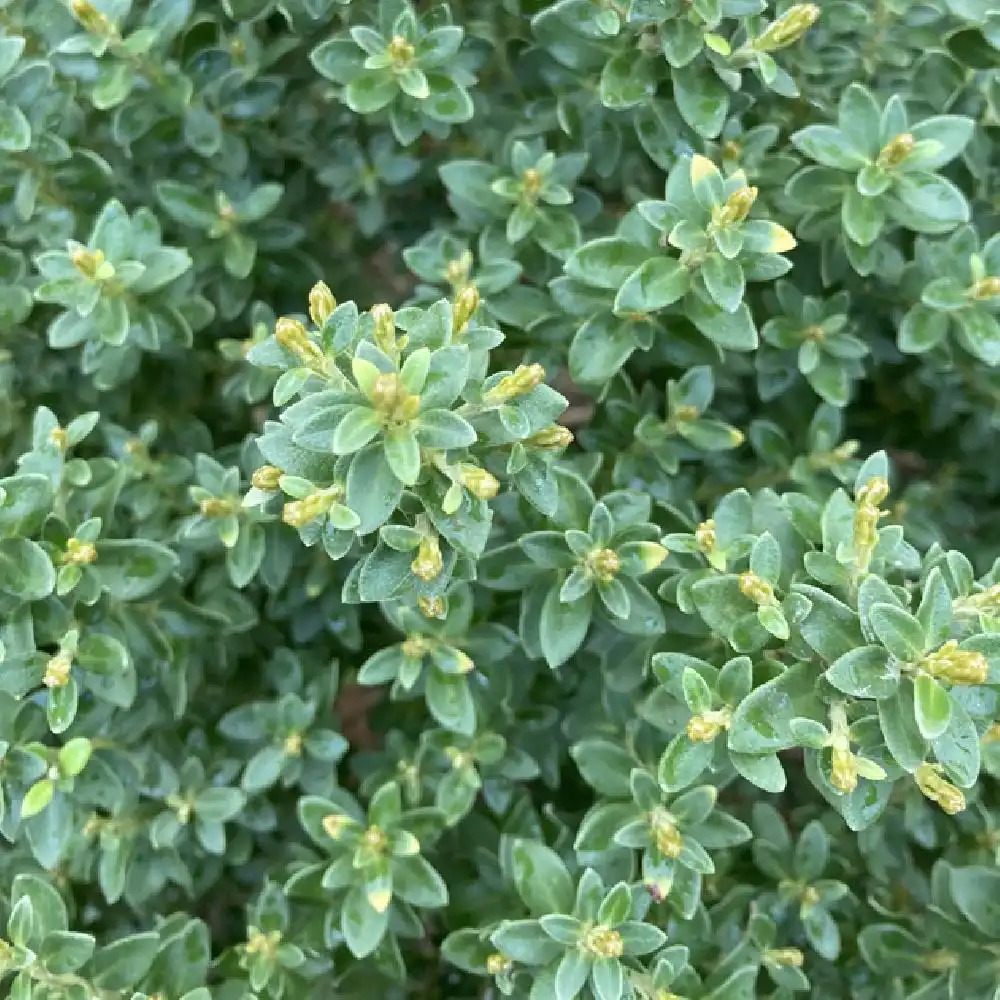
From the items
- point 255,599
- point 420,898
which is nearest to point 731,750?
point 420,898

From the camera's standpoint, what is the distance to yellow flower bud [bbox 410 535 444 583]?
4.50 feet

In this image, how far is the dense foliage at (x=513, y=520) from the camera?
1.57 meters

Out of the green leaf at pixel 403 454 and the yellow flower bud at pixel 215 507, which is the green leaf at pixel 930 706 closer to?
the green leaf at pixel 403 454

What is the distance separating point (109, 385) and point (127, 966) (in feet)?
3.44

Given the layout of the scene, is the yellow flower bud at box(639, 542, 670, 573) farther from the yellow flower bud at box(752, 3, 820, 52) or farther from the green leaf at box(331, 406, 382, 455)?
the yellow flower bud at box(752, 3, 820, 52)

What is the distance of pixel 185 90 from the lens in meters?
2.11

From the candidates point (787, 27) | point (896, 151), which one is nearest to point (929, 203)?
point (896, 151)

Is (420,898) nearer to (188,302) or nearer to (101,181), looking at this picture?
(188,302)

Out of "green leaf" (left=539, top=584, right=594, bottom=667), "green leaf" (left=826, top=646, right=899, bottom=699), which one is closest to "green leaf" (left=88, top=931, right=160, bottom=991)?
"green leaf" (left=539, top=584, right=594, bottom=667)

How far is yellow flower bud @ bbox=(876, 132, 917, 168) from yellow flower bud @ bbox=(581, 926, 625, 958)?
136 centimetres

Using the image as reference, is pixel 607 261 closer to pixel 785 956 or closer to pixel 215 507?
pixel 215 507

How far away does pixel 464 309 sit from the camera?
1.52 m

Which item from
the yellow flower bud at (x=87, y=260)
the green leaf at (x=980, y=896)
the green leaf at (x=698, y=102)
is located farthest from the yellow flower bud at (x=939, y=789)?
A: the yellow flower bud at (x=87, y=260)

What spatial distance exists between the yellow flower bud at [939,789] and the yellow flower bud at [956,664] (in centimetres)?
15
